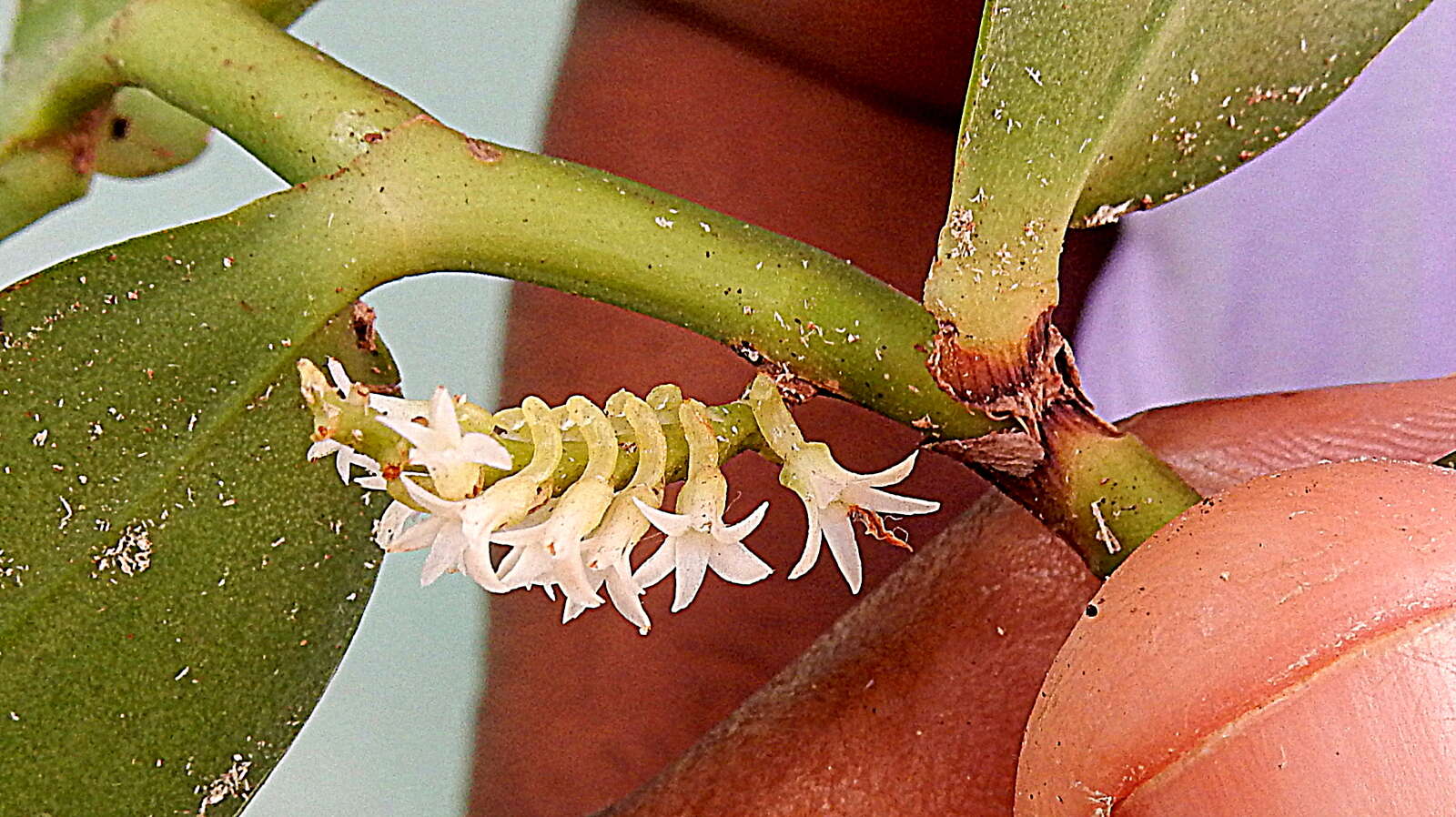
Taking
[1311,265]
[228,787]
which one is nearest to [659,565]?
[228,787]

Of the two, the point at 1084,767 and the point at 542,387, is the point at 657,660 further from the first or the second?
the point at 1084,767

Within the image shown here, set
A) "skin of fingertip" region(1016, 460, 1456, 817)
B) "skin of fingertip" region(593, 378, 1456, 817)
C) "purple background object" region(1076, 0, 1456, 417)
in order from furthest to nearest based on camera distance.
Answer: "purple background object" region(1076, 0, 1456, 417) → "skin of fingertip" region(593, 378, 1456, 817) → "skin of fingertip" region(1016, 460, 1456, 817)

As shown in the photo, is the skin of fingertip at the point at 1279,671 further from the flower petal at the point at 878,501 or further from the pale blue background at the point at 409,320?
the pale blue background at the point at 409,320

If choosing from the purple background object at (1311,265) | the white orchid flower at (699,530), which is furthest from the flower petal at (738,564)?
the purple background object at (1311,265)

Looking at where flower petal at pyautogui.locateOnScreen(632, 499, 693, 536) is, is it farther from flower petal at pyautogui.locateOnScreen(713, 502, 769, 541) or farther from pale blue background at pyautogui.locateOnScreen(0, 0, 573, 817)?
pale blue background at pyautogui.locateOnScreen(0, 0, 573, 817)

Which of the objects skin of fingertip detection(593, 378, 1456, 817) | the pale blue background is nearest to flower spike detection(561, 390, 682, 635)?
skin of fingertip detection(593, 378, 1456, 817)

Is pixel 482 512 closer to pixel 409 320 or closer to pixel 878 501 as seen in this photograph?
pixel 878 501
